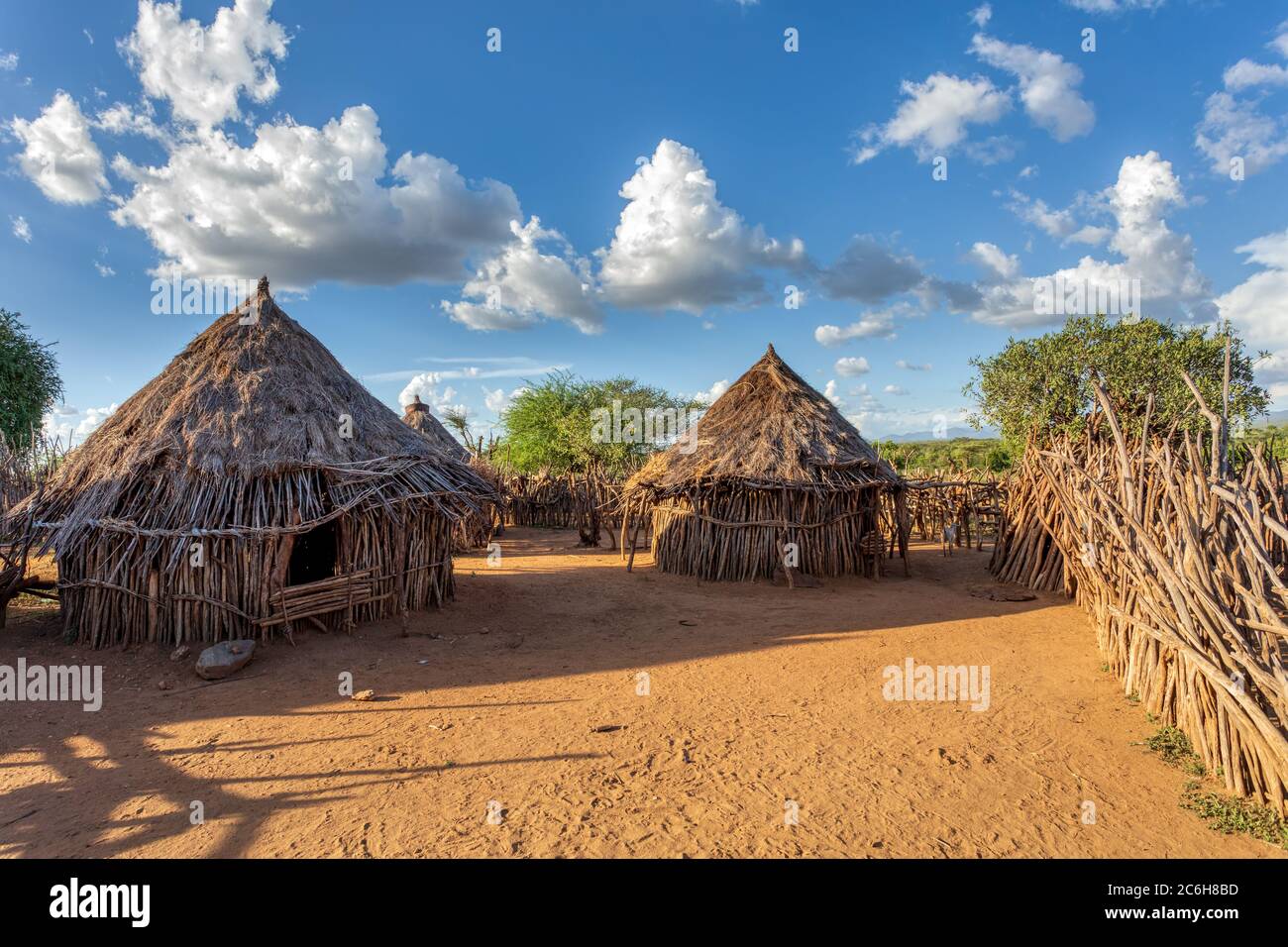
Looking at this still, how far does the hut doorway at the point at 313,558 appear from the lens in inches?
348

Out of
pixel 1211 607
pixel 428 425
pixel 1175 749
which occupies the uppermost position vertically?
pixel 428 425

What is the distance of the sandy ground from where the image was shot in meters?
3.33

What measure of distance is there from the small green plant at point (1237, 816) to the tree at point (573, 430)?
883 inches

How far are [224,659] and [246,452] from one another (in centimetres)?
231

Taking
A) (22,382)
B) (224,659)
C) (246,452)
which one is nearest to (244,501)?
(246,452)

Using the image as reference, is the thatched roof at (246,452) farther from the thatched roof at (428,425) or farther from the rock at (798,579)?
the thatched roof at (428,425)

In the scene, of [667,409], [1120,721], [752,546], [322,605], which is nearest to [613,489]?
[752,546]

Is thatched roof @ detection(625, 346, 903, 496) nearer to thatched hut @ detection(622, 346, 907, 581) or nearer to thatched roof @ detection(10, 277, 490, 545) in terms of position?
thatched hut @ detection(622, 346, 907, 581)

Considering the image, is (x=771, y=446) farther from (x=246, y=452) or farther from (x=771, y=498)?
(x=246, y=452)

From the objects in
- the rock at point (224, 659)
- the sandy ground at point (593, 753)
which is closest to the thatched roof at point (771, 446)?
the sandy ground at point (593, 753)

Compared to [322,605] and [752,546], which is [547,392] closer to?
[752,546]

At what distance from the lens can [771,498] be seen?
10.9m

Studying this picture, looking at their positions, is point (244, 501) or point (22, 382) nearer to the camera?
point (244, 501)

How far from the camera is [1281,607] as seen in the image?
12.3 ft
